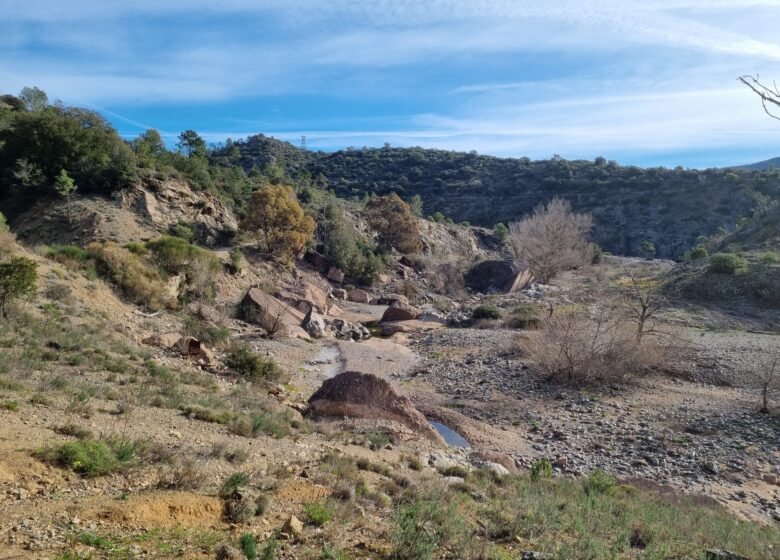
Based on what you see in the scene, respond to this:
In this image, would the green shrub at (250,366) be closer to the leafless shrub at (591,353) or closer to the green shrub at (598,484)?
the green shrub at (598,484)

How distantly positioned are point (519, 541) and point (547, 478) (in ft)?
14.2

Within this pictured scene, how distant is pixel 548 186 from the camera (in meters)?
75.5

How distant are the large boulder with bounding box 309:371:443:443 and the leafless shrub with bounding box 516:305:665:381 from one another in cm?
770

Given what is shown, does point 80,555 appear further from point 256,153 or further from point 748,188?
point 256,153

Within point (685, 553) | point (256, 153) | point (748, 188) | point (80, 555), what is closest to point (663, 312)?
point (685, 553)

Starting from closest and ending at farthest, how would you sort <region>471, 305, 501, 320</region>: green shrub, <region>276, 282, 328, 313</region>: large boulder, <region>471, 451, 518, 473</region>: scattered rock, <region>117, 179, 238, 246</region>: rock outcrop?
<region>471, 451, 518, 473</region>: scattered rock
<region>276, 282, 328, 313</region>: large boulder
<region>117, 179, 238, 246</region>: rock outcrop
<region>471, 305, 501, 320</region>: green shrub

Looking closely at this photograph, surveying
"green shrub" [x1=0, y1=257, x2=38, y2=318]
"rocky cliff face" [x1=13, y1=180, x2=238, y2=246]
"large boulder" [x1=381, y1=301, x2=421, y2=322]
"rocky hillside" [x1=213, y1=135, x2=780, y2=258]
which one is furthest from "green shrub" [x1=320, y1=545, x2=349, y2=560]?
"rocky hillside" [x1=213, y1=135, x2=780, y2=258]

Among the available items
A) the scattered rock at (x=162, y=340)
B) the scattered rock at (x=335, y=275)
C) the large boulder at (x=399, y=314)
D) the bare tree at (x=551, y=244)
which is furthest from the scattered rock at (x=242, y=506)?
the bare tree at (x=551, y=244)

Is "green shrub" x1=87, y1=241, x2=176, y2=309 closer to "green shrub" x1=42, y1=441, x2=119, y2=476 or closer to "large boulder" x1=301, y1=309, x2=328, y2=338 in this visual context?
"large boulder" x1=301, y1=309, x2=328, y2=338

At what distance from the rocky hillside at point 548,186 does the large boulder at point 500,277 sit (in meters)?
23.9

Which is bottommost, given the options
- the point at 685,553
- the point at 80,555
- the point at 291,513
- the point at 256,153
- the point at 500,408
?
the point at 500,408

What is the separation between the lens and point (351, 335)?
79.9ft

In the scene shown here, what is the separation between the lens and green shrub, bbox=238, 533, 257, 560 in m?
4.27

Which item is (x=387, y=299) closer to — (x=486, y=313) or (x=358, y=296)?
(x=358, y=296)
